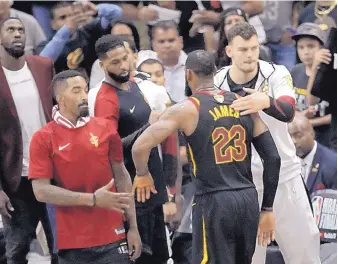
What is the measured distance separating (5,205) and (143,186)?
50.7 inches

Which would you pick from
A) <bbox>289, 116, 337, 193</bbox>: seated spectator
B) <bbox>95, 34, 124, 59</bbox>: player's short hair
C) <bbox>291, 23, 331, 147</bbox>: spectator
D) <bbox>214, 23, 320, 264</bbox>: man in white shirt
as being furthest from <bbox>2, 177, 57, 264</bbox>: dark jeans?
<bbox>291, 23, 331, 147</bbox>: spectator

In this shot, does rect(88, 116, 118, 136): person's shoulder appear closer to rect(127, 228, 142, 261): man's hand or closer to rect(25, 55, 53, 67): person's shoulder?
rect(127, 228, 142, 261): man's hand

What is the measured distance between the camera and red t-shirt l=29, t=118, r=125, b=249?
5.85 meters

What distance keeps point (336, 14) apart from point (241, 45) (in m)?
3.54

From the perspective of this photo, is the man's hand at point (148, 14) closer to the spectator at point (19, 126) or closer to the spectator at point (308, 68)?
the spectator at point (308, 68)

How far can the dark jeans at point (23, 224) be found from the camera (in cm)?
691

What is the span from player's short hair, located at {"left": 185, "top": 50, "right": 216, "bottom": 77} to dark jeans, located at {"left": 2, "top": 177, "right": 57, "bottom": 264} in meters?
1.89

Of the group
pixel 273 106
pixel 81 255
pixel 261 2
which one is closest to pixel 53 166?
pixel 81 255

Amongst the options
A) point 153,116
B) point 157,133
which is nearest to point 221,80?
point 153,116

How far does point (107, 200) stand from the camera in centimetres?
581

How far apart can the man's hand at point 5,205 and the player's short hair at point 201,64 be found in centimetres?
187

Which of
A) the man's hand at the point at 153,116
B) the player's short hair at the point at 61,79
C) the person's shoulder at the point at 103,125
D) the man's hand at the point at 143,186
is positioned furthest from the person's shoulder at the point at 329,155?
the player's short hair at the point at 61,79

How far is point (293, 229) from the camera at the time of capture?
6844 millimetres

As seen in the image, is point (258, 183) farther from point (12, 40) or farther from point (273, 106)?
point (12, 40)
